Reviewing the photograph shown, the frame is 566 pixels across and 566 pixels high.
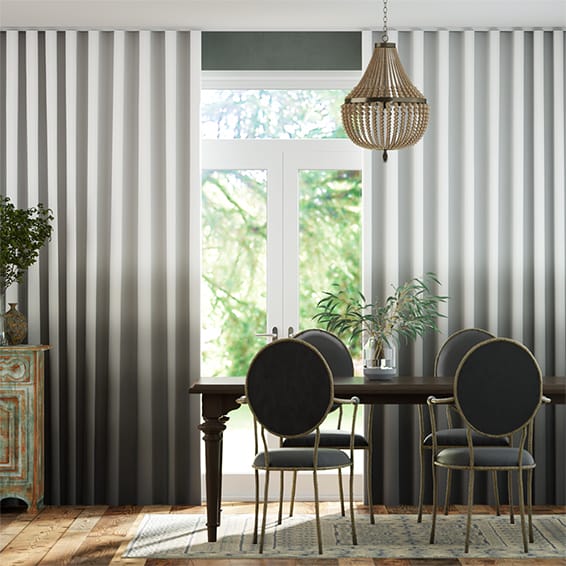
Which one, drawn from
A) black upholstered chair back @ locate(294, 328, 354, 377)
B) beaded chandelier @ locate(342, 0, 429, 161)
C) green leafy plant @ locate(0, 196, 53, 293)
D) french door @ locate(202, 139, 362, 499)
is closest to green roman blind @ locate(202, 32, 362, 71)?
french door @ locate(202, 139, 362, 499)

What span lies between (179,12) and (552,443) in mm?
3356

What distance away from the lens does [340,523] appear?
15.4 feet

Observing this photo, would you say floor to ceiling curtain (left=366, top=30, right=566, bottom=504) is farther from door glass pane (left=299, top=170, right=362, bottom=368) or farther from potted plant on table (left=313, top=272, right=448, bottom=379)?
door glass pane (left=299, top=170, right=362, bottom=368)

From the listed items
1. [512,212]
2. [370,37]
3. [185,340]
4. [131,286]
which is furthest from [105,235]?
[512,212]

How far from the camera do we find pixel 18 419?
4.88m

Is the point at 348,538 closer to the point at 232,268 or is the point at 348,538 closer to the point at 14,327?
the point at 232,268

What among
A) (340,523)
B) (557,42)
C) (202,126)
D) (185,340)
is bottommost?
(340,523)

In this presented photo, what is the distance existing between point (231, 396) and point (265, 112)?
6.37 ft

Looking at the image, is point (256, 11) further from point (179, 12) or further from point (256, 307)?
point (256, 307)

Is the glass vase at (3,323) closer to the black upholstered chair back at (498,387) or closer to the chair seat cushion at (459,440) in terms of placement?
the chair seat cushion at (459,440)

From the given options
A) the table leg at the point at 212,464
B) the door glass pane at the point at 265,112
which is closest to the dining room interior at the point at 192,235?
the door glass pane at the point at 265,112

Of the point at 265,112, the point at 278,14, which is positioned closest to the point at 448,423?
the point at 265,112

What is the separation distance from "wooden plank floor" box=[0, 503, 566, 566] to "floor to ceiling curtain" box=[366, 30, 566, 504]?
841 millimetres

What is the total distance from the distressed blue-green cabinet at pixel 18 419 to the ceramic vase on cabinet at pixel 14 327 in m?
0.11
